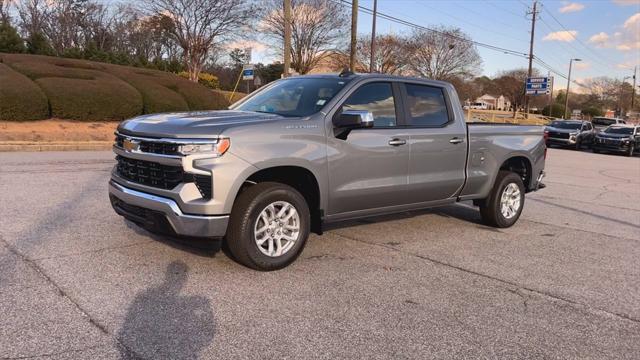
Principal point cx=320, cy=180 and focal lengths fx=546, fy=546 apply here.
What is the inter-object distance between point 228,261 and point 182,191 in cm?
103

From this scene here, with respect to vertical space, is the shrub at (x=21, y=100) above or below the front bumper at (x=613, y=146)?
above

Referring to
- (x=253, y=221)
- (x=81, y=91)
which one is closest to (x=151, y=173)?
(x=253, y=221)

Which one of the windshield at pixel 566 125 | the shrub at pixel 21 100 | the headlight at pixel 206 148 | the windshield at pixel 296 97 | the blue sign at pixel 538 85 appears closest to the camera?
the headlight at pixel 206 148

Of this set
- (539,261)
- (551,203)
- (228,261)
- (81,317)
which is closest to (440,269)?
(539,261)

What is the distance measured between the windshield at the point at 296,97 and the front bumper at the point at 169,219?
1.49m

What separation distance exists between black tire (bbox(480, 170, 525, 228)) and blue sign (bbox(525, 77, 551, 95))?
49821 millimetres

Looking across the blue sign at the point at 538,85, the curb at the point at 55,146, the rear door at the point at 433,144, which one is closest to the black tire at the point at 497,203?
the rear door at the point at 433,144

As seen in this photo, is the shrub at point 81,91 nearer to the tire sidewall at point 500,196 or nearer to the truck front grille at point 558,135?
the tire sidewall at point 500,196

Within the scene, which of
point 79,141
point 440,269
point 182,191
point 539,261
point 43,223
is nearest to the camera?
point 182,191

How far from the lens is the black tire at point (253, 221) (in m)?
4.73

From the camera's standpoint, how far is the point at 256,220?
15.7 ft

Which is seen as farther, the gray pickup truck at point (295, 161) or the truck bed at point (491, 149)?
the truck bed at point (491, 149)

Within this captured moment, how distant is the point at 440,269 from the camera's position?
5.38 m

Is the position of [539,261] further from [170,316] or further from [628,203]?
[628,203]
